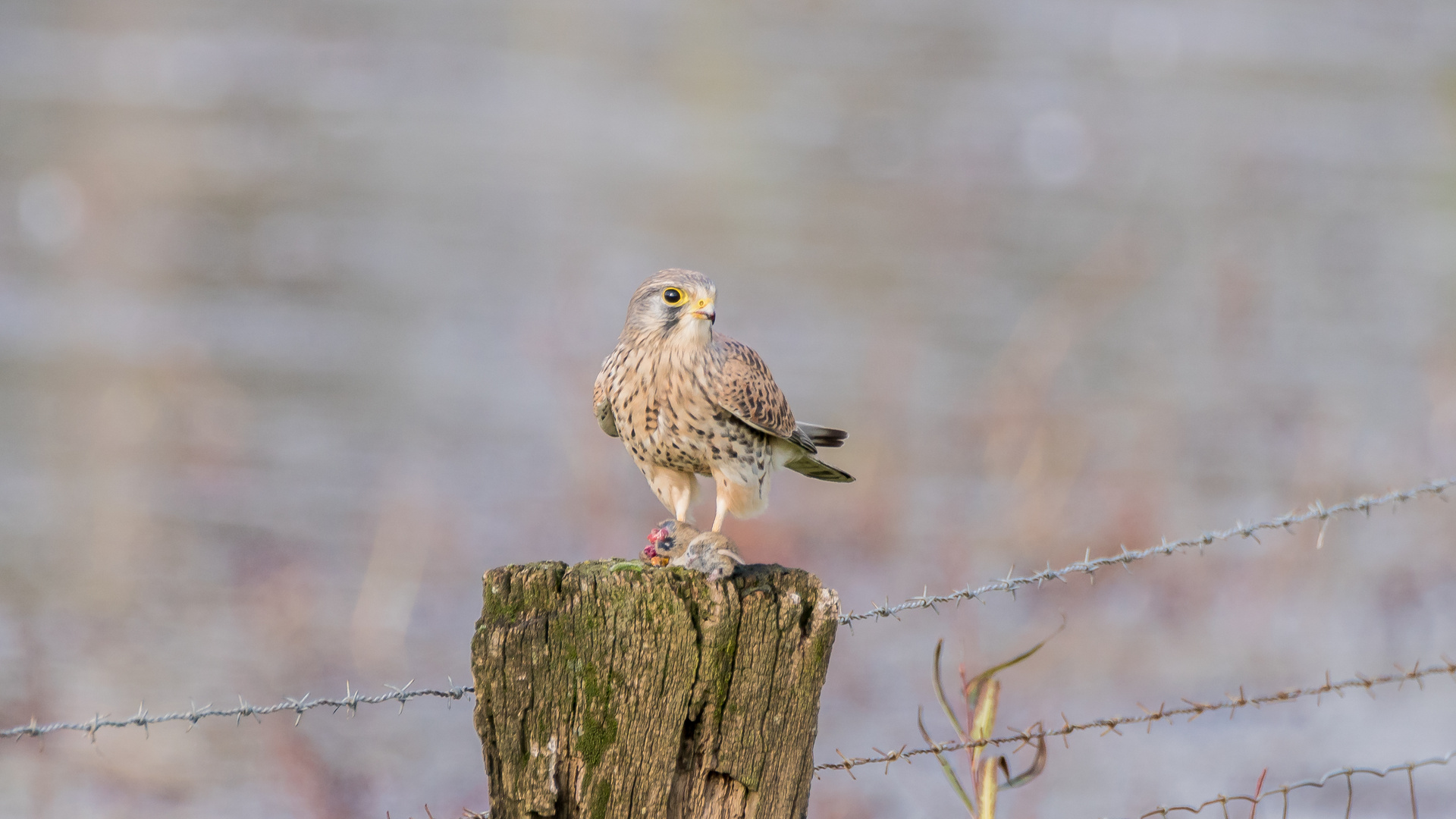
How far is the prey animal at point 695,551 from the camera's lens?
2254mm

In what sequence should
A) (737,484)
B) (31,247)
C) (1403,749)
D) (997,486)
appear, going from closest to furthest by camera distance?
(737,484) < (1403,749) < (997,486) < (31,247)

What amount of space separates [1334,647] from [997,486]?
2.15 metres

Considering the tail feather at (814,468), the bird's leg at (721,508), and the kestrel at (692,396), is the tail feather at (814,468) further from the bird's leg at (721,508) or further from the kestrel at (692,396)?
the bird's leg at (721,508)

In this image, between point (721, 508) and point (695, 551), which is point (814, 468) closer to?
point (721, 508)

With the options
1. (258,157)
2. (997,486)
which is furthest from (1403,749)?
(258,157)

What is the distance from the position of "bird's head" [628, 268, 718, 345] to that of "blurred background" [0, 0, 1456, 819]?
241 centimetres

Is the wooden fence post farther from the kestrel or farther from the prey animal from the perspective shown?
the kestrel

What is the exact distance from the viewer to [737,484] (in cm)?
289

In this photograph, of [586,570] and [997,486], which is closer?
[586,570]

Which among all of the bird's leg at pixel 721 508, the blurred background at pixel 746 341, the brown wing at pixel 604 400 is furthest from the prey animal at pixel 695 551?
the blurred background at pixel 746 341

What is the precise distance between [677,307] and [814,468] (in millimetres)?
609

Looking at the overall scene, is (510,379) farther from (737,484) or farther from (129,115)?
(129,115)

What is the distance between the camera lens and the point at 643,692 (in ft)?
6.84

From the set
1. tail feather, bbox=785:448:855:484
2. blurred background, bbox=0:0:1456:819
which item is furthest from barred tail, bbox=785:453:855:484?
blurred background, bbox=0:0:1456:819
